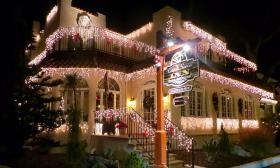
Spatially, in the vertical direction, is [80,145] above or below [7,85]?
below

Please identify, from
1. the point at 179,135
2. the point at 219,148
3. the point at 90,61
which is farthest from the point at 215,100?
the point at 90,61

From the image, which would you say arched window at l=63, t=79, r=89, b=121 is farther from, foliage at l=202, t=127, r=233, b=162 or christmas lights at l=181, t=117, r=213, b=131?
foliage at l=202, t=127, r=233, b=162

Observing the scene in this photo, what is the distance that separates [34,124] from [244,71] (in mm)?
19428

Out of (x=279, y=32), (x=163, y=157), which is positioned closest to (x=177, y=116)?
(x=163, y=157)

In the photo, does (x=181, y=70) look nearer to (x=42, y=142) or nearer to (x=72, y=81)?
(x=42, y=142)

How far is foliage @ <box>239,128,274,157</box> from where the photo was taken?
16.2 meters

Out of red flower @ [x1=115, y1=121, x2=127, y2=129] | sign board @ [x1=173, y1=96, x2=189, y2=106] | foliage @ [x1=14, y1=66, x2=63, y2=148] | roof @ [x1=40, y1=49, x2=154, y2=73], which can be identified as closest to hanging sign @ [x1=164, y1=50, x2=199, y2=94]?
sign board @ [x1=173, y1=96, x2=189, y2=106]

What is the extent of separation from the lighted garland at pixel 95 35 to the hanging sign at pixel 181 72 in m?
8.33

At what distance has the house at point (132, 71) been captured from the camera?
16.1 m

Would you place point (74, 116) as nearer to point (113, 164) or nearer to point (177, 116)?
point (113, 164)

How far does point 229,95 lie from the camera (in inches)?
835

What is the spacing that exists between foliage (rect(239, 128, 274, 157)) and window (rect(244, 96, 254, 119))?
6.64 metres

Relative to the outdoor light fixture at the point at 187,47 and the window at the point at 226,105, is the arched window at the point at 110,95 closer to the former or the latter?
the window at the point at 226,105

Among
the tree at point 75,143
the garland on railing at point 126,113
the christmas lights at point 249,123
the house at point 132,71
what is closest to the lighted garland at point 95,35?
the house at point 132,71
